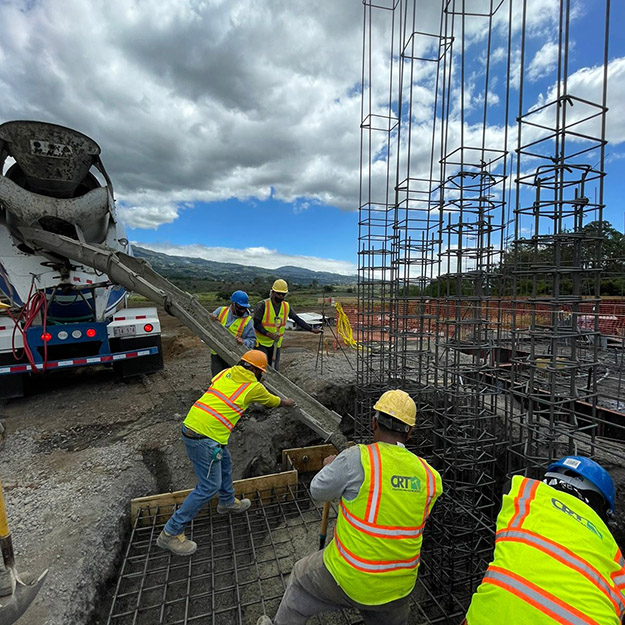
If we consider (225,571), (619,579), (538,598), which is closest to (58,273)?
(225,571)

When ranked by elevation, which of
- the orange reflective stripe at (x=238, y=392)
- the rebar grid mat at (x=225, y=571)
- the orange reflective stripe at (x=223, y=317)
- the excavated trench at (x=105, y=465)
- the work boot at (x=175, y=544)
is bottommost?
the rebar grid mat at (x=225, y=571)

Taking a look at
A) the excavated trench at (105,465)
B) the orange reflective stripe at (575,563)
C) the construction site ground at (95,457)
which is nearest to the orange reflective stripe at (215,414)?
the excavated trench at (105,465)

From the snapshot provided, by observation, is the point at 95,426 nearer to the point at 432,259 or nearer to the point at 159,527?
the point at 159,527

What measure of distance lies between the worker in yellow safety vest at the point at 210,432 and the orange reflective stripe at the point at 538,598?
246cm

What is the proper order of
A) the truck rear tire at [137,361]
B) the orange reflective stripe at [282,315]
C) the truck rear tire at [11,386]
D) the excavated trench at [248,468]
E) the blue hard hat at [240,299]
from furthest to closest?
the truck rear tire at [137,361], the truck rear tire at [11,386], the orange reflective stripe at [282,315], the blue hard hat at [240,299], the excavated trench at [248,468]

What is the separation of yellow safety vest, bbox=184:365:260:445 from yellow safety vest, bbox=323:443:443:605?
66.9 inches

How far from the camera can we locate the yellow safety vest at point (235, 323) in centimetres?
544

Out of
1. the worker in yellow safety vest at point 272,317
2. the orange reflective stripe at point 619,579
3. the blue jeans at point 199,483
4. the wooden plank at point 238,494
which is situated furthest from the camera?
the worker in yellow safety vest at point 272,317

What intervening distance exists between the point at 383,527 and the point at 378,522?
0.13 feet

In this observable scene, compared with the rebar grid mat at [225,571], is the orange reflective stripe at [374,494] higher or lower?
higher

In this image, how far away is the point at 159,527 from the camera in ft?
12.4

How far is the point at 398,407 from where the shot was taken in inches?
82.0

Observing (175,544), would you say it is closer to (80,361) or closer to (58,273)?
(80,361)

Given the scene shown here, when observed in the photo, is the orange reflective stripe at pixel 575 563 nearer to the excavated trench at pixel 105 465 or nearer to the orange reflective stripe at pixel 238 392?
the excavated trench at pixel 105 465
